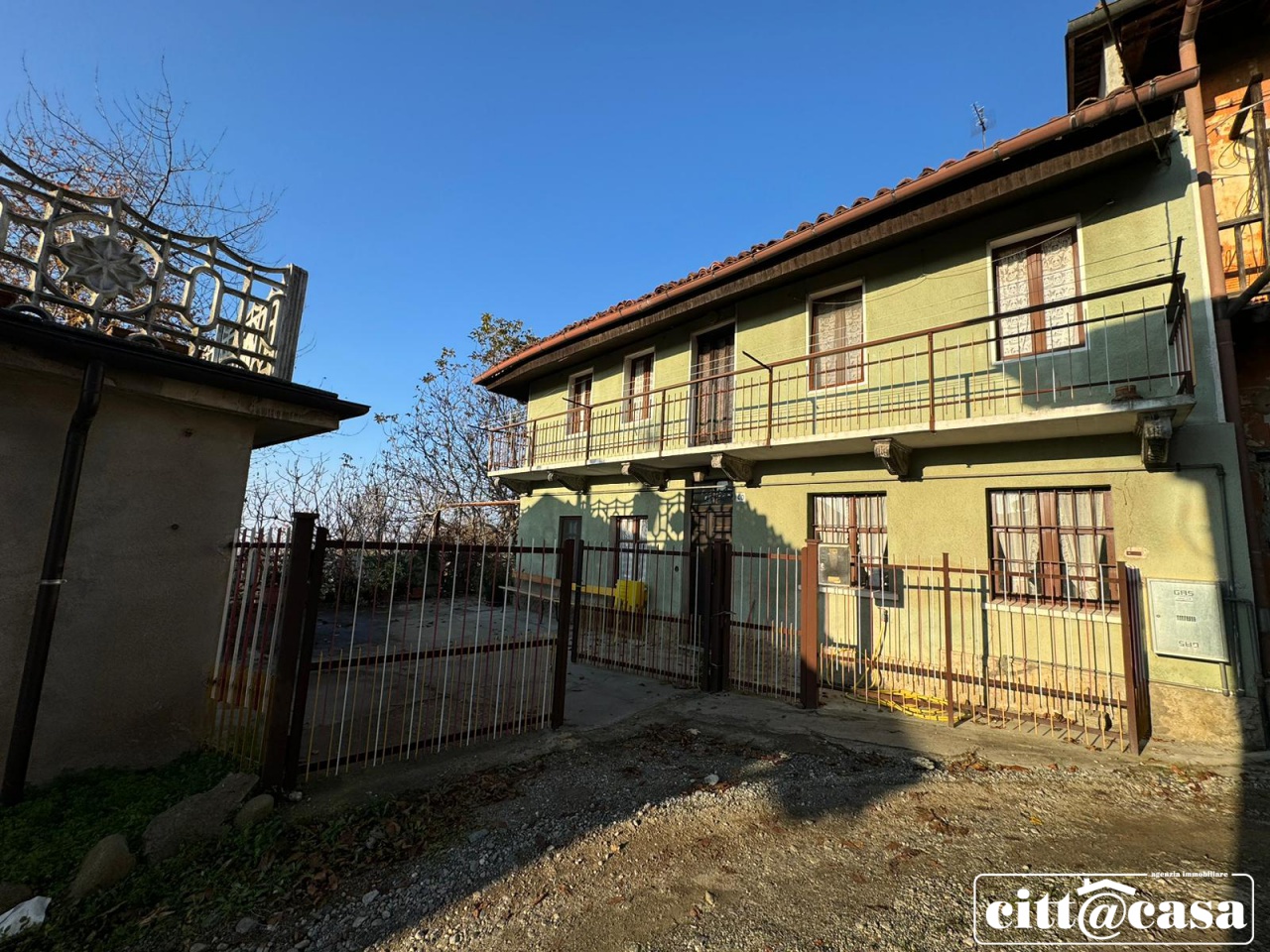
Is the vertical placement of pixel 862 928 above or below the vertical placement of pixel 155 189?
below

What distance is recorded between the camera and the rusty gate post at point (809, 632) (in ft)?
21.0

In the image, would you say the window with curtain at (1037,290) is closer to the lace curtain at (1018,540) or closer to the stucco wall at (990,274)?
the stucco wall at (990,274)

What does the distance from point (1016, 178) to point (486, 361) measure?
59.9 ft

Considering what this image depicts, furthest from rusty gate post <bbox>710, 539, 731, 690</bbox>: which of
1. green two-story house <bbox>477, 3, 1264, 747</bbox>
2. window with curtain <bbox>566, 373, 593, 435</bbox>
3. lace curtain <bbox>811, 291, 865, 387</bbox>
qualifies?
window with curtain <bbox>566, 373, 593, 435</bbox>

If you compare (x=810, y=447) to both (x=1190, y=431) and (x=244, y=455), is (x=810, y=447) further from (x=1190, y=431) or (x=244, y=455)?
(x=244, y=455)

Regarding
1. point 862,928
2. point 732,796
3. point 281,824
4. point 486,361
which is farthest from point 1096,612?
point 486,361

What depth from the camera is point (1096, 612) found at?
6.20m

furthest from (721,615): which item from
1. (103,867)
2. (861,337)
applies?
(103,867)

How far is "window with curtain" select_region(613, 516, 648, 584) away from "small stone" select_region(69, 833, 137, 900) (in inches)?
326

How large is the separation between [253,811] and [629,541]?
849 centimetres

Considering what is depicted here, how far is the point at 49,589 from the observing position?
3.55 m

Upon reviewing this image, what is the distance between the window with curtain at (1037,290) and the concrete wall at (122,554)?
866 cm

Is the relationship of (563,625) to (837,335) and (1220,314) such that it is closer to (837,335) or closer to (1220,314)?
(837,335)

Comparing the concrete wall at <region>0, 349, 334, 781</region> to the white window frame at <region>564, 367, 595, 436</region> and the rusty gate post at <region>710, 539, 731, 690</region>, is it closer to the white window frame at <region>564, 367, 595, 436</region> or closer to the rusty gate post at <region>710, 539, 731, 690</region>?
the rusty gate post at <region>710, 539, 731, 690</region>
